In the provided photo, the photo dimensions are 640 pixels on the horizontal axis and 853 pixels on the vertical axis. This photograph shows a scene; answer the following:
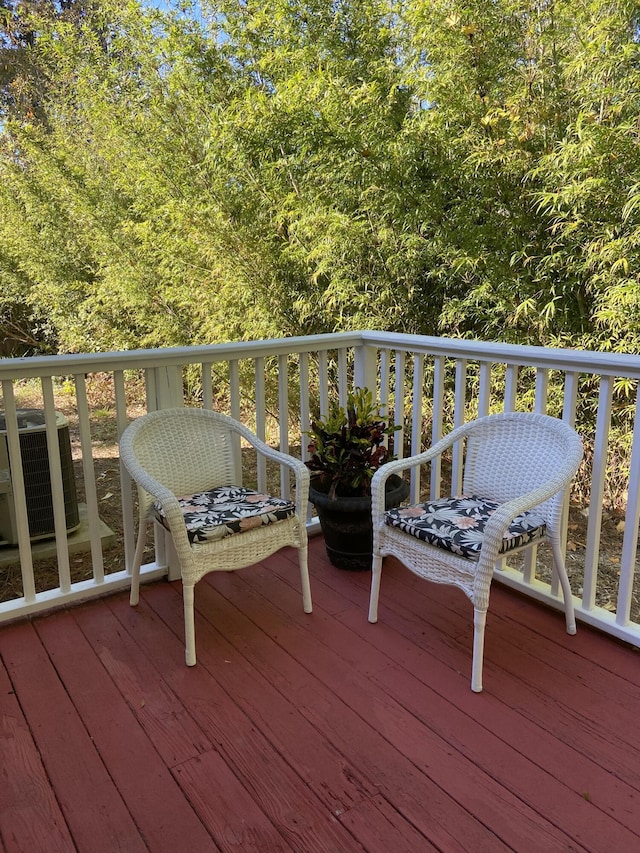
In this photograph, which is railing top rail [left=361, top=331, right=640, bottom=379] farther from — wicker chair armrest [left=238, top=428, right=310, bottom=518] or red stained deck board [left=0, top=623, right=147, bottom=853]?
red stained deck board [left=0, top=623, right=147, bottom=853]

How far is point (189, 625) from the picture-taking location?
6.60 ft

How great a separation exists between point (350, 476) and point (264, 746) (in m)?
1.17

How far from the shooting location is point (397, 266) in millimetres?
3900

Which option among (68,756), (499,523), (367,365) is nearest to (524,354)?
(499,523)

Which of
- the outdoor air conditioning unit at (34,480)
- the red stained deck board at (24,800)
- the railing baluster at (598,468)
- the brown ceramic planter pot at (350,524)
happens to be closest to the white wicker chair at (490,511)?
the railing baluster at (598,468)

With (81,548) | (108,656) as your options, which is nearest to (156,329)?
(81,548)

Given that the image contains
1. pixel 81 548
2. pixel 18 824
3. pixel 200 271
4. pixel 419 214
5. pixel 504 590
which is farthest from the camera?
pixel 200 271

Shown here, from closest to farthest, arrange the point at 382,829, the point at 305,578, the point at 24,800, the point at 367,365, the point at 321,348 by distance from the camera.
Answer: the point at 382,829 < the point at 24,800 < the point at 305,578 < the point at 321,348 < the point at 367,365

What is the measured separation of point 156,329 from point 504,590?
15.5 feet

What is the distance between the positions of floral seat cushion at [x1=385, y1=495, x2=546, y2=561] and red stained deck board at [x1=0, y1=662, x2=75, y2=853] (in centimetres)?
124

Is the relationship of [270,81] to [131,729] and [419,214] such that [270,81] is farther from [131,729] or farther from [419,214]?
[131,729]

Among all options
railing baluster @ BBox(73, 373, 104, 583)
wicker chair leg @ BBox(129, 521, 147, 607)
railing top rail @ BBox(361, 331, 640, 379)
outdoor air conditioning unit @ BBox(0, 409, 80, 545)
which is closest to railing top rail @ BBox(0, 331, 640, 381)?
railing top rail @ BBox(361, 331, 640, 379)

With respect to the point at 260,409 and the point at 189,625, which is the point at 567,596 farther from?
the point at 260,409

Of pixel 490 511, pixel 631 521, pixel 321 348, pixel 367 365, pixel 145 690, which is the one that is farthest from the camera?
pixel 367 365
